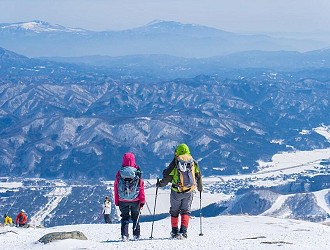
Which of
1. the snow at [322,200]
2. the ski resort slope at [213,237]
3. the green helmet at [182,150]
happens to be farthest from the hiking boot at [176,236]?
the snow at [322,200]

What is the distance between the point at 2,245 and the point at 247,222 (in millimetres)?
12895

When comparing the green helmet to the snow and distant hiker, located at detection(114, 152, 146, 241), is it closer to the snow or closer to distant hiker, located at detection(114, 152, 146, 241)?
distant hiker, located at detection(114, 152, 146, 241)

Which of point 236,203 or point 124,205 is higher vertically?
point 124,205

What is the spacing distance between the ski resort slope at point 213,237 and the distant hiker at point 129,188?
116 centimetres

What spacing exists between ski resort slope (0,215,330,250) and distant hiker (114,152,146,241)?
45.5 inches

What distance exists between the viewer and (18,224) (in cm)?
3244

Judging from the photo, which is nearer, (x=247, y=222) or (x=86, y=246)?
(x=86, y=246)

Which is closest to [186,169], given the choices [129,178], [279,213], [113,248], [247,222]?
[129,178]

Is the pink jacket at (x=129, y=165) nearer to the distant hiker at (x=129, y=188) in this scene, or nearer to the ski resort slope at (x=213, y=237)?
the distant hiker at (x=129, y=188)

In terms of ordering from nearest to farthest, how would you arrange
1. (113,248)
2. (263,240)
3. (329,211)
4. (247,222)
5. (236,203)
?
(113,248) → (263,240) → (247,222) → (329,211) → (236,203)

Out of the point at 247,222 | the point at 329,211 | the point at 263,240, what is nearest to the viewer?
the point at 263,240

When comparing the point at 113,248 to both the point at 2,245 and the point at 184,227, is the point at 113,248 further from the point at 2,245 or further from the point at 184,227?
the point at 2,245

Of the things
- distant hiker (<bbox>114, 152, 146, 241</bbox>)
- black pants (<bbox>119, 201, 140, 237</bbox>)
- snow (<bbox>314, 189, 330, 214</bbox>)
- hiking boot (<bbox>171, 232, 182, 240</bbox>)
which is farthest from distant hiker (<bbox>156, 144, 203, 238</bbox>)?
snow (<bbox>314, 189, 330, 214</bbox>)

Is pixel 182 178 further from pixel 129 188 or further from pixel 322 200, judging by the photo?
pixel 322 200
